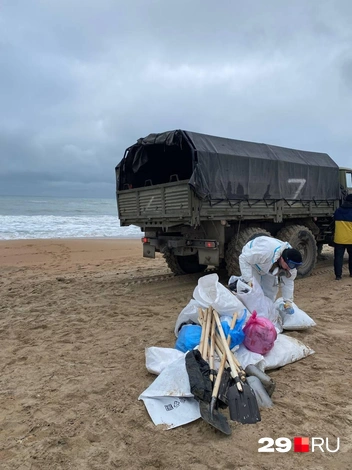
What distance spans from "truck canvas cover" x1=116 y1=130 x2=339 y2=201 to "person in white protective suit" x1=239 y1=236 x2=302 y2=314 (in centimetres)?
223

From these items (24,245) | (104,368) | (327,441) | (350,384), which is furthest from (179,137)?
(24,245)

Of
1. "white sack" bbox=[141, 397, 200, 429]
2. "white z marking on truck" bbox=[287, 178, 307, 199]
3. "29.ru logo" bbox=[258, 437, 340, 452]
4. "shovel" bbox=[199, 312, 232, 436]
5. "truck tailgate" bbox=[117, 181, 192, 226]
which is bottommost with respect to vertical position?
"29.ru logo" bbox=[258, 437, 340, 452]

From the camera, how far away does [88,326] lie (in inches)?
195

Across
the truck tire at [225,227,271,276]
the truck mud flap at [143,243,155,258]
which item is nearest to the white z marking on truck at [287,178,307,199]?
the truck tire at [225,227,271,276]

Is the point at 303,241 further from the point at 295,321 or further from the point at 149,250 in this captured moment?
the point at 295,321

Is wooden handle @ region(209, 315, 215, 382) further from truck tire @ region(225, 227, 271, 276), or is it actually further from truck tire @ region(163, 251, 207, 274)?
truck tire @ region(163, 251, 207, 274)

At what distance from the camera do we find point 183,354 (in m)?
3.47

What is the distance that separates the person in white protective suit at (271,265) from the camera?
4.18 meters

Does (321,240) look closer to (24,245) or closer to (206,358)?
(206,358)

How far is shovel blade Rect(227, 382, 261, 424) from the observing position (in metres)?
2.67

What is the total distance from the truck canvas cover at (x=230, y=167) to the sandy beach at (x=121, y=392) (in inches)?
84.0

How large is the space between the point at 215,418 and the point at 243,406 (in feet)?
0.84

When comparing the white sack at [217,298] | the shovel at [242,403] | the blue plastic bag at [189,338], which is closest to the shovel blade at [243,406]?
the shovel at [242,403]

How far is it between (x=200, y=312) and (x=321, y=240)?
6.51m
